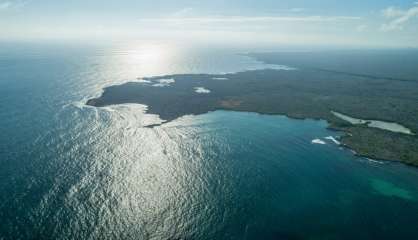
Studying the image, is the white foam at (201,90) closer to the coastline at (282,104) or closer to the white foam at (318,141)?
the coastline at (282,104)

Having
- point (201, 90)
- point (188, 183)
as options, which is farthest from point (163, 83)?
point (188, 183)

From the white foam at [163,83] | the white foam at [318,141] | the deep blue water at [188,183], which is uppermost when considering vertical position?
the white foam at [163,83]

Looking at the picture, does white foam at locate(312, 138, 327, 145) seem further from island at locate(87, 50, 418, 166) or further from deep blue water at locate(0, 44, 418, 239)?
island at locate(87, 50, 418, 166)

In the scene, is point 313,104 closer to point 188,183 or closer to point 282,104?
point 282,104

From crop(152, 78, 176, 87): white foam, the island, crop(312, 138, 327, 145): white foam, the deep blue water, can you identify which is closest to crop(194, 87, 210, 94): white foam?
the island

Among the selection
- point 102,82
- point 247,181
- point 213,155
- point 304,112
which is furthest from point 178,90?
point 247,181

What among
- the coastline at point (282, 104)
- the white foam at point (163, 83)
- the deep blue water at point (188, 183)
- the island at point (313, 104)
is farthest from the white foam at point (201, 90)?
the deep blue water at point (188, 183)

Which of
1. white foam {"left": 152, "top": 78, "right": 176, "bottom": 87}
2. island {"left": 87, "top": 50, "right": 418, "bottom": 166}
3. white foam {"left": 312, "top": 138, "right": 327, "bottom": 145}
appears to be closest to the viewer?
white foam {"left": 312, "top": 138, "right": 327, "bottom": 145}
